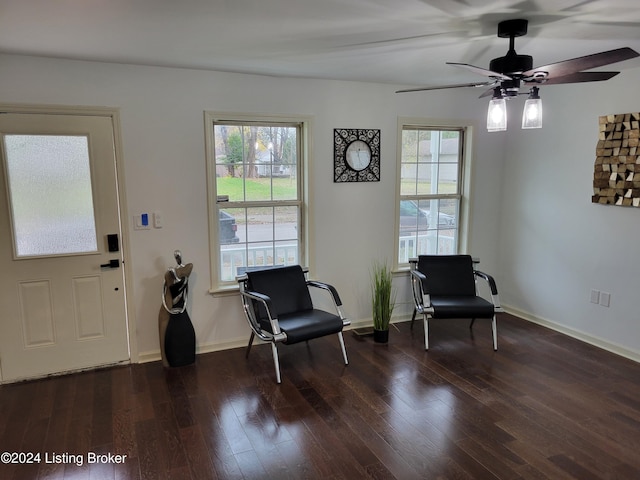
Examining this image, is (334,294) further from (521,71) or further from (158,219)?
(521,71)

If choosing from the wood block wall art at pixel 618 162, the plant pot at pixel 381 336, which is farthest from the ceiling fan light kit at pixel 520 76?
the plant pot at pixel 381 336

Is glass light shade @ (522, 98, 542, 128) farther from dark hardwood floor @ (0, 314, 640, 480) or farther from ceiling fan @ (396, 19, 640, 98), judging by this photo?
dark hardwood floor @ (0, 314, 640, 480)

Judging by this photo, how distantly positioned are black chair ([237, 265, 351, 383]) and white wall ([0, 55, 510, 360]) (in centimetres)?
31

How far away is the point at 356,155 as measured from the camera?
163 inches

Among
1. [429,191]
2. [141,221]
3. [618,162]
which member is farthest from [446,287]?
[141,221]

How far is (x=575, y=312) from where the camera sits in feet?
13.4

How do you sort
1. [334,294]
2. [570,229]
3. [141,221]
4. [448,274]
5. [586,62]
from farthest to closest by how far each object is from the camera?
[448,274] → [570,229] → [334,294] → [141,221] → [586,62]

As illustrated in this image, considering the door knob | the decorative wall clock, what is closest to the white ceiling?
the decorative wall clock

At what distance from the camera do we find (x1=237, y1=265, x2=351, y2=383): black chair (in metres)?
3.30

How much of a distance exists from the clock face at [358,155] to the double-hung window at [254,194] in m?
0.45

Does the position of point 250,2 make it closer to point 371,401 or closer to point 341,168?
point 341,168

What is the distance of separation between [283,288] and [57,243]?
1717mm

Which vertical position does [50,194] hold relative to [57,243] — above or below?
above

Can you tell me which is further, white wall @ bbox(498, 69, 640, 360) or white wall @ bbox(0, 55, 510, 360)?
white wall @ bbox(498, 69, 640, 360)
